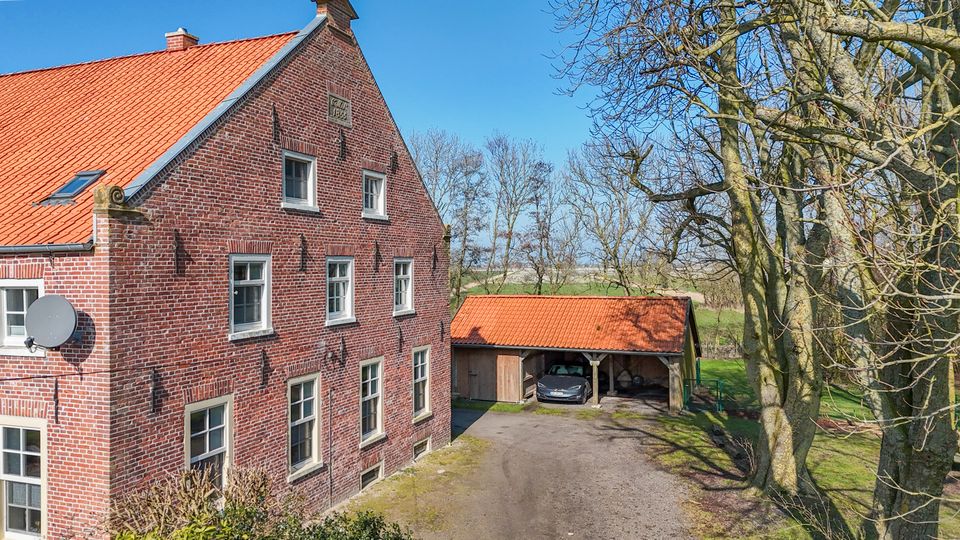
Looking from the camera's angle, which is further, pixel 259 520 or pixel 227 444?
pixel 227 444

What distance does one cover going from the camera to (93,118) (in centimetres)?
1198

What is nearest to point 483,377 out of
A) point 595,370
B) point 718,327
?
point 595,370

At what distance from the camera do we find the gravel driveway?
41.8 feet

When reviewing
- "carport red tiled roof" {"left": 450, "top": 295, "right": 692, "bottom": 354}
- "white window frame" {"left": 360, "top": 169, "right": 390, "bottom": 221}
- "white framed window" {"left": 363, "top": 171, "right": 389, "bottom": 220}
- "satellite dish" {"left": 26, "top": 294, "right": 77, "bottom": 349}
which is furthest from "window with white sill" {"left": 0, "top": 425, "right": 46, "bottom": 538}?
"carport red tiled roof" {"left": 450, "top": 295, "right": 692, "bottom": 354}

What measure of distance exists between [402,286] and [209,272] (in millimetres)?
6925

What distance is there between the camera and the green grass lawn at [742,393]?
24.6 meters

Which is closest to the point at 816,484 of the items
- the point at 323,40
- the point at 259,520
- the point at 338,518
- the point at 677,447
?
the point at 677,447

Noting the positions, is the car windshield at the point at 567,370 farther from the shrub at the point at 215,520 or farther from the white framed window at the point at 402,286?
the shrub at the point at 215,520

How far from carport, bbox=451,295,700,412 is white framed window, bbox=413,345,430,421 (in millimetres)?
7984

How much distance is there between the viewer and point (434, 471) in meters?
16.2

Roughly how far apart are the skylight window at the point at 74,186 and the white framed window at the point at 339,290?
4675 millimetres

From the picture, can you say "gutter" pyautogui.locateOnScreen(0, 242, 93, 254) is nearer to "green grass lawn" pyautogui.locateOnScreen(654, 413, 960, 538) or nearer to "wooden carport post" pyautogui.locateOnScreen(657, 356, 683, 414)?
"green grass lawn" pyautogui.locateOnScreen(654, 413, 960, 538)

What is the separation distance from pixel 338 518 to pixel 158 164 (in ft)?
19.0

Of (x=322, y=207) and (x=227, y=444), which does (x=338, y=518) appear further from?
(x=322, y=207)
